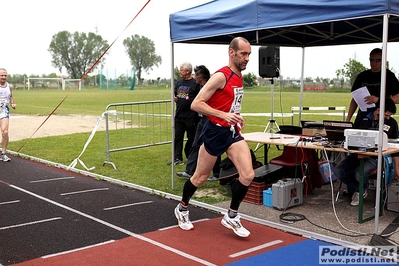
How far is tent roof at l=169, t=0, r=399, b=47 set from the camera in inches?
187

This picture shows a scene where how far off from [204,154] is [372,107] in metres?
2.83

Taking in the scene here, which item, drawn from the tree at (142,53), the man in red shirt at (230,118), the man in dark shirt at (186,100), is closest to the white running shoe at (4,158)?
the man in dark shirt at (186,100)

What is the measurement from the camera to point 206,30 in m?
6.29

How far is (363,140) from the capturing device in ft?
17.5

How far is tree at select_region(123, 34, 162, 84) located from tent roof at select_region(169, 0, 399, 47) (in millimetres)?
113483

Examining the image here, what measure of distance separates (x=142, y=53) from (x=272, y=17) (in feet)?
388

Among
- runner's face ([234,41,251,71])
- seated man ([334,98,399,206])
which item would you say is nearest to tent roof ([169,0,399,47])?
runner's face ([234,41,251,71])

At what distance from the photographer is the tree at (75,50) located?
12150 cm

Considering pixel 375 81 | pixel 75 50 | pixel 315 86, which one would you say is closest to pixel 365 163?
pixel 375 81

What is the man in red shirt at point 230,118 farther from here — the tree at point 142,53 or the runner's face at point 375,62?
the tree at point 142,53

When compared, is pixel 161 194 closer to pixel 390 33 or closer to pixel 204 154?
pixel 204 154

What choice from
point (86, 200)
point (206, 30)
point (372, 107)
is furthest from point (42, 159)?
point (372, 107)

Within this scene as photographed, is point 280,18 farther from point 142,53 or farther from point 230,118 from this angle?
point 142,53

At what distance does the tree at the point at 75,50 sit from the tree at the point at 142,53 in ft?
21.9
